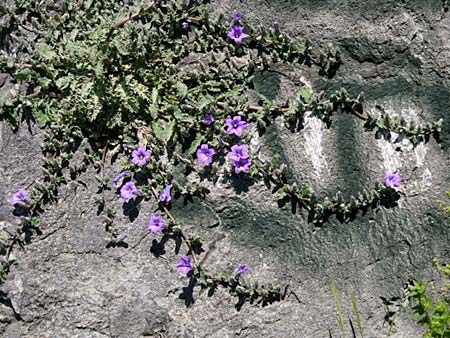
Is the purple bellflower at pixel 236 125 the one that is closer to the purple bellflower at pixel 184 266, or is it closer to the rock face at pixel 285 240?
the rock face at pixel 285 240

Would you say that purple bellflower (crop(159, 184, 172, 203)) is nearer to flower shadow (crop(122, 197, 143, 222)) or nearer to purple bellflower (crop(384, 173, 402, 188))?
flower shadow (crop(122, 197, 143, 222))

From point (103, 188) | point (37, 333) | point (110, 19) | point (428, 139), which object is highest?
point (110, 19)

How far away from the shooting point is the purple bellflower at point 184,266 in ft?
13.7

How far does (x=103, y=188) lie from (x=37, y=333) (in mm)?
849

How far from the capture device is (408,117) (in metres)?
4.42

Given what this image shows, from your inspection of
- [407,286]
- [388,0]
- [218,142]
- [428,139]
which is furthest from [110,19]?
[407,286]

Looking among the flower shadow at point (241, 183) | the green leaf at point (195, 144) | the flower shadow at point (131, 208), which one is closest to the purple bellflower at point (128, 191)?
the flower shadow at point (131, 208)

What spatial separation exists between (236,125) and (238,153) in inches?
7.0

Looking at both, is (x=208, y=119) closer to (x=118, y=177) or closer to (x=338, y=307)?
(x=118, y=177)

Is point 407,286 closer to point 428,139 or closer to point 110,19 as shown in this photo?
point 428,139

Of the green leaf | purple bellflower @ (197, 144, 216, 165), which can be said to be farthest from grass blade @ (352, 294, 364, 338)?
the green leaf

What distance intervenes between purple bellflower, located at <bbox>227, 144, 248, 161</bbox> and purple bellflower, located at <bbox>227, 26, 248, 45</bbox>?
2.21 feet

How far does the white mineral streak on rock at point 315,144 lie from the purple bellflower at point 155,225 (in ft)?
2.88

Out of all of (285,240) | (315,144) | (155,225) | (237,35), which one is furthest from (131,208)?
(237,35)
